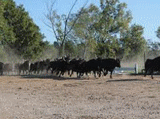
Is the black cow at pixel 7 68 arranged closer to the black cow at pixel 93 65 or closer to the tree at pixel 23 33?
the black cow at pixel 93 65

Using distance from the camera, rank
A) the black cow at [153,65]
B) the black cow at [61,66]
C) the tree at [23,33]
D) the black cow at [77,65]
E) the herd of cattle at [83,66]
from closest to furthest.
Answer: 1. the black cow at [153,65]
2. the herd of cattle at [83,66]
3. the black cow at [77,65]
4. the black cow at [61,66]
5. the tree at [23,33]

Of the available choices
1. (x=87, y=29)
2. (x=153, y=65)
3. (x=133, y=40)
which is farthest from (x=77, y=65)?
(x=133, y=40)

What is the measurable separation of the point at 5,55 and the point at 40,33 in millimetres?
9723

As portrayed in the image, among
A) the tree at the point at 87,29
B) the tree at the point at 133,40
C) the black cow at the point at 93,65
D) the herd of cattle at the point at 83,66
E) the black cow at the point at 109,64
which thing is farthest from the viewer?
the tree at the point at 133,40

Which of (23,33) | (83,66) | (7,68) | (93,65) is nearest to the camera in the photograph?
(93,65)

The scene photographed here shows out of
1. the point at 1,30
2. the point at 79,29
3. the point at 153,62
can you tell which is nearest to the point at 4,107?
the point at 153,62

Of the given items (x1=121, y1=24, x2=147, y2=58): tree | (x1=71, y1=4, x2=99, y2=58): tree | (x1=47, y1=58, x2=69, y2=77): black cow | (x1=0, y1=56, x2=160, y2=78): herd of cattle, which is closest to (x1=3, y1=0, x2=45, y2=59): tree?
(x1=71, y1=4, x2=99, y2=58): tree

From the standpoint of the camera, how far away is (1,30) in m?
49.2

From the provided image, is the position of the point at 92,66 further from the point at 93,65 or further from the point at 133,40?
the point at 133,40

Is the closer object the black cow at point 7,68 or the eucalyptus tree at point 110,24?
the black cow at point 7,68

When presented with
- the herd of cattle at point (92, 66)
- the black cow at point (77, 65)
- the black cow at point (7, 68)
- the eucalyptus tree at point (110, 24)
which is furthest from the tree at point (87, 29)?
the black cow at point (77, 65)

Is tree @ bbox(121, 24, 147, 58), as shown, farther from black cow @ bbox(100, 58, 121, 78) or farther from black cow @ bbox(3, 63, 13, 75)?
black cow @ bbox(100, 58, 121, 78)

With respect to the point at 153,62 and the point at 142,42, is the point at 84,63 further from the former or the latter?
the point at 142,42

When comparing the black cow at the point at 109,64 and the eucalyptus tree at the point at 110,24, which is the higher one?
the eucalyptus tree at the point at 110,24
